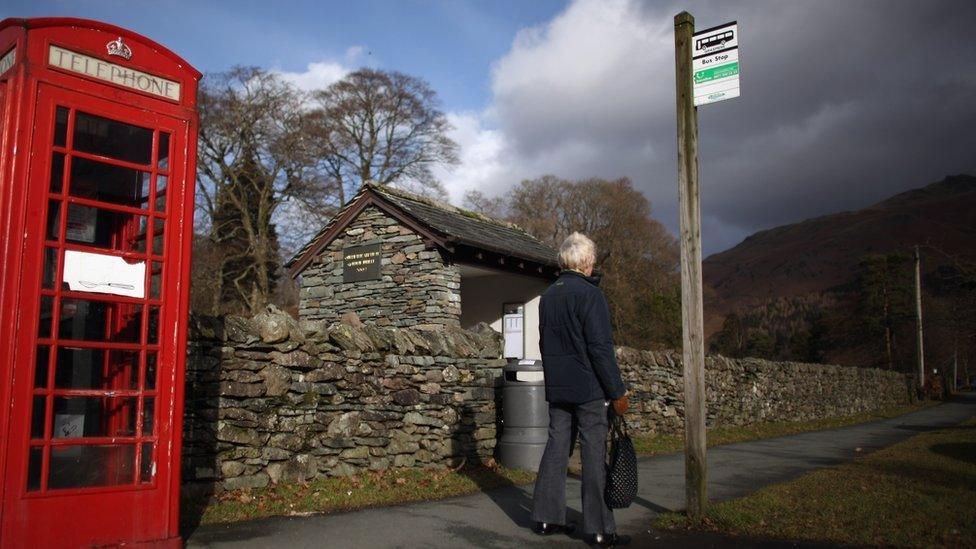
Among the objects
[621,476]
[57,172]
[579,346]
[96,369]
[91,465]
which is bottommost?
[621,476]

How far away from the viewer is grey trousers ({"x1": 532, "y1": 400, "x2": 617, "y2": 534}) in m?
4.62

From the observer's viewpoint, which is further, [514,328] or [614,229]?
[614,229]

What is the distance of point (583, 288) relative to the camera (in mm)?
4875

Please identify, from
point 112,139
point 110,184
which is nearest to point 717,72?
point 112,139

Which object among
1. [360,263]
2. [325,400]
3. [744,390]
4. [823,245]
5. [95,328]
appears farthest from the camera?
[823,245]

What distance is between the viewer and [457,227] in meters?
14.9

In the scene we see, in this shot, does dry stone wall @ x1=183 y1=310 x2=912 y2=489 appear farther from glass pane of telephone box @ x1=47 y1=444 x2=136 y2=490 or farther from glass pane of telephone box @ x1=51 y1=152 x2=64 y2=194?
glass pane of telephone box @ x1=51 y1=152 x2=64 y2=194

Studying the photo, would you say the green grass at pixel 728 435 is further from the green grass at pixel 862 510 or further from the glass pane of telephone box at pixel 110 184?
the glass pane of telephone box at pixel 110 184

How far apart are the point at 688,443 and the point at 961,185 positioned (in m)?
222

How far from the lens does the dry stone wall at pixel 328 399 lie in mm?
6039

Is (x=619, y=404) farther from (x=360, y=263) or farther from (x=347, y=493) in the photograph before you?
(x=360, y=263)

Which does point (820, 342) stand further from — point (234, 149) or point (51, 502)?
point (51, 502)

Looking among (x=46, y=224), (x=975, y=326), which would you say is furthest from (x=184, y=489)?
(x=975, y=326)

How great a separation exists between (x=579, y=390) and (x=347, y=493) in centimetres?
269
